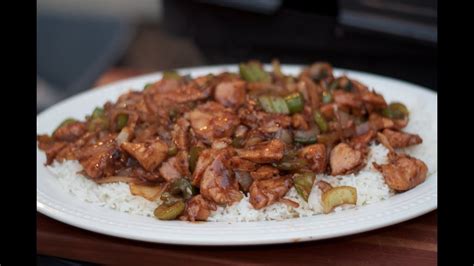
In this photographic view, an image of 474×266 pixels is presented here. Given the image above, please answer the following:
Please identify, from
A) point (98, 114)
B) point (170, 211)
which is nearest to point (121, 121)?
point (98, 114)

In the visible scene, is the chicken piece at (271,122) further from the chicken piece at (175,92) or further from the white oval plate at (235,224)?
the white oval plate at (235,224)

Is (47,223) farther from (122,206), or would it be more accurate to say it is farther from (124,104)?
(124,104)

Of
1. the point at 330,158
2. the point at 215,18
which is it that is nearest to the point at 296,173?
the point at 330,158

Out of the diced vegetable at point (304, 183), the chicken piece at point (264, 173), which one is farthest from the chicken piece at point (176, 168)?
the diced vegetable at point (304, 183)

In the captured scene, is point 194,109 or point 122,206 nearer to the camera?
point 122,206

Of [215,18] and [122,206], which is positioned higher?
[215,18]

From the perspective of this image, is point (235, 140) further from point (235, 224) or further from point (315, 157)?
point (235, 224)
